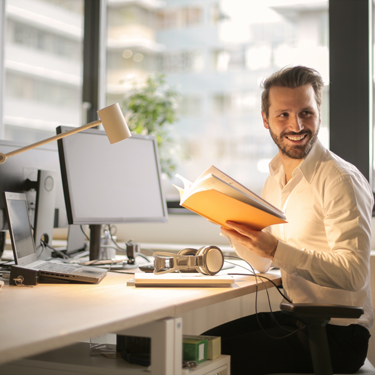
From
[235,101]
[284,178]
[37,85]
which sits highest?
[37,85]

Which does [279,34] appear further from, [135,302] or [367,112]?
[135,302]

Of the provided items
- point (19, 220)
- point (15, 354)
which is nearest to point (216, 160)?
point (19, 220)

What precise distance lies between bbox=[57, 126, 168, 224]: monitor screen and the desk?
367mm

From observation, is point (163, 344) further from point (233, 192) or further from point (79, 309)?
point (233, 192)

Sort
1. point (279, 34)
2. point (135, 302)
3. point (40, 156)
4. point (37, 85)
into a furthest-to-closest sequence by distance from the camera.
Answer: point (37, 85), point (279, 34), point (40, 156), point (135, 302)

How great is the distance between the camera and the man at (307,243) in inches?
51.5

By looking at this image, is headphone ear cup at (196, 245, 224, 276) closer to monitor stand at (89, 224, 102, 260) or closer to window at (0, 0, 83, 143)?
monitor stand at (89, 224, 102, 260)

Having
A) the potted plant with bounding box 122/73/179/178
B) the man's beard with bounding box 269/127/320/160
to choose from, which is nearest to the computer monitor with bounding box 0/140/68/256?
the man's beard with bounding box 269/127/320/160

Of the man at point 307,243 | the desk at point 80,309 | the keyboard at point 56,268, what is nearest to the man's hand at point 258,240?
the man at point 307,243

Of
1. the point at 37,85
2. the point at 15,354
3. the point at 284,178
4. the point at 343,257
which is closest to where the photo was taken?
the point at 15,354

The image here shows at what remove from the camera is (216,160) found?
9.64 feet

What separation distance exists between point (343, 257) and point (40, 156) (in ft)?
4.48

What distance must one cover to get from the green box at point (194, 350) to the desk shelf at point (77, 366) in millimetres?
20

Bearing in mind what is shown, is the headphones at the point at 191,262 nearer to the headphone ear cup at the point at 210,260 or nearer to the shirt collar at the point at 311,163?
the headphone ear cup at the point at 210,260
